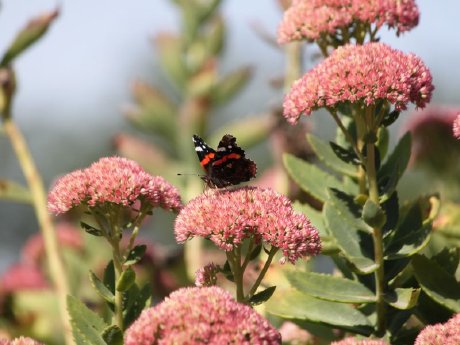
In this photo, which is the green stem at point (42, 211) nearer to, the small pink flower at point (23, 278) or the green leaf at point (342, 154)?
the small pink flower at point (23, 278)

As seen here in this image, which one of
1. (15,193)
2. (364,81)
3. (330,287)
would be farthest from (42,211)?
(364,81)

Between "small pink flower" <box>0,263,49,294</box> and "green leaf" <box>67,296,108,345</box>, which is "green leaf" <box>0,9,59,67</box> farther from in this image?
"green leaf" <box>67,296,108,345</box>

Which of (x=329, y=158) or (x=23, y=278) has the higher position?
(x=23, y=278)

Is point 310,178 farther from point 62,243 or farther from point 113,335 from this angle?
point 62,243

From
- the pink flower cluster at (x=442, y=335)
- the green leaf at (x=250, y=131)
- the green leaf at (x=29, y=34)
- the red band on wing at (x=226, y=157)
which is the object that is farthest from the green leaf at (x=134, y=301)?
the green leaf at (x=250, y=131)

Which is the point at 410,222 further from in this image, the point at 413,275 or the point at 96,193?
the point at 96,193

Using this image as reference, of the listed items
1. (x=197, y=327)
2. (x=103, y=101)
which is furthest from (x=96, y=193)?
(x=103, y=101)
